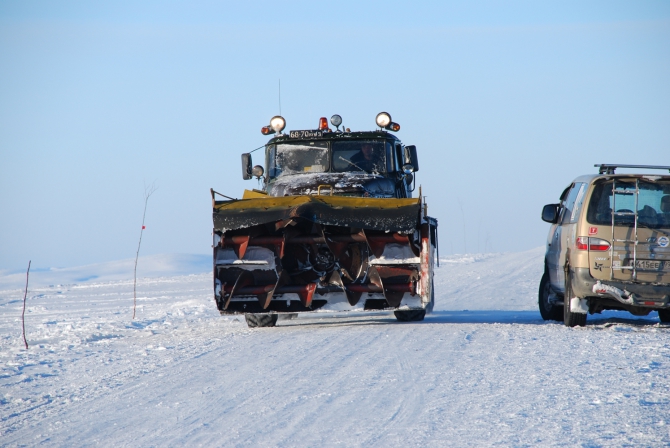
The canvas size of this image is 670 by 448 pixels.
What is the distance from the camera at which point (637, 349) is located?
7551 mm

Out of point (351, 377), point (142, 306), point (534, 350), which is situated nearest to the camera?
→ point (351, 377)

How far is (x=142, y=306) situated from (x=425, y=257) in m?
9.83

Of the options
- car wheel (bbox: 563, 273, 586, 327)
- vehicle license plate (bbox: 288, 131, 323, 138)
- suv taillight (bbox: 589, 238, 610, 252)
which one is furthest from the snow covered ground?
vehicle license plate (bbox: 288, 131, 323, 138)

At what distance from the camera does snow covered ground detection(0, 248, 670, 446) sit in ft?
15.5

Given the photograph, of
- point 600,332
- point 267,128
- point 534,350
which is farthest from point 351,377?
point 267,128

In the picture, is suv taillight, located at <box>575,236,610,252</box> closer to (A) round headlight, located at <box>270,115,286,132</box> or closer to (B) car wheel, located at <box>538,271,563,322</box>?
(B) car wheel, located at <box>538,271,563,322</box>

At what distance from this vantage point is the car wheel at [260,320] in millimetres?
10242

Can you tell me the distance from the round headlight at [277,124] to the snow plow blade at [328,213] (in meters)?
2.85

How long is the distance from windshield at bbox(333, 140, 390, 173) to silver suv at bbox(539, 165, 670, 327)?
3.31 meters

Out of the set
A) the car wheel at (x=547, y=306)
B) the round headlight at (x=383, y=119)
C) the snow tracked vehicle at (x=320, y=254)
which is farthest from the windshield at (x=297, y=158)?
the car wheel at (x=547, y=306)

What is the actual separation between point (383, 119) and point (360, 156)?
0.78 meters

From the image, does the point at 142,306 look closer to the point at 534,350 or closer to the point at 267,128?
the point at 267,128

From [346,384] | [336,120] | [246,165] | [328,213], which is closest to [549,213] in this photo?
[328,213]

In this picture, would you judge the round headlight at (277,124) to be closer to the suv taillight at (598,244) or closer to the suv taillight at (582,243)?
the suv taillight at (582,243)
